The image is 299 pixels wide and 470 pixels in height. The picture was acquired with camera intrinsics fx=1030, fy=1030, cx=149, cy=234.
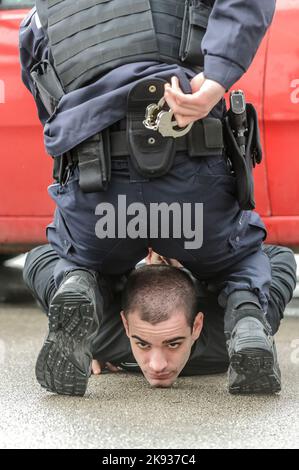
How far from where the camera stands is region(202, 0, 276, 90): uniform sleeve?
9.89ft

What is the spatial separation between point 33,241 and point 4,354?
41.3 inches

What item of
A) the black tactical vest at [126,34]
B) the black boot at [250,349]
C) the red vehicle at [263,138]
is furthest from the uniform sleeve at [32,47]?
the red vehicle at [263,138]

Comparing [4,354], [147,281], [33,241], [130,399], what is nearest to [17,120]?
[33,241]

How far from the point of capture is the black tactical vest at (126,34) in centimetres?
315

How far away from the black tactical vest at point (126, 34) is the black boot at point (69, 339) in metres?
0.66

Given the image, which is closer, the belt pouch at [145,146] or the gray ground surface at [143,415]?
the gray ground surface at [143,415]

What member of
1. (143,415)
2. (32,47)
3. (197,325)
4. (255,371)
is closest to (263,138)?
(197,325)

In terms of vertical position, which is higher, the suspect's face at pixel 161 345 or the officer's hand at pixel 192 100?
the officer's hand at pixel 192 100

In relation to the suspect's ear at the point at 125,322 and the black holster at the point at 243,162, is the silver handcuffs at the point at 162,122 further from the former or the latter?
the suspect's ear at the point at 125,322

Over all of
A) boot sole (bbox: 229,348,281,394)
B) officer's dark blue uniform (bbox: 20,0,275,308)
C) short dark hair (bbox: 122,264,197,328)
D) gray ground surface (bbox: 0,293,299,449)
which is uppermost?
officer's dark blue uniform (bbox: 20,0,275,308)

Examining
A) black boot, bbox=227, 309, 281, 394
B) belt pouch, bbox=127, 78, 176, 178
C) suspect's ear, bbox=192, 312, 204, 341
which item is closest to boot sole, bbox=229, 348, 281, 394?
black boot, bbox=227, 309, 281, 394

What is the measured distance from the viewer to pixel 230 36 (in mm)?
3016

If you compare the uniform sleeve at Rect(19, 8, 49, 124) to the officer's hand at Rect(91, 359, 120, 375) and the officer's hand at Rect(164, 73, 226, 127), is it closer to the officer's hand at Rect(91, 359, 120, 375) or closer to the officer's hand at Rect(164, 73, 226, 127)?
the officer's hand at Rect(164, 73, 226, 127)

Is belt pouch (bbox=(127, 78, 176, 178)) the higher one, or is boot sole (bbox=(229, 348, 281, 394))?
belt pouch (bbox=(127, 78, 176, 178))
